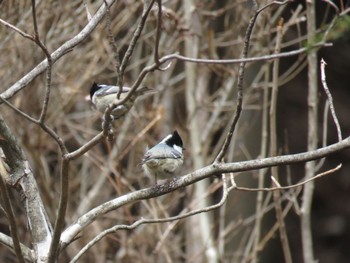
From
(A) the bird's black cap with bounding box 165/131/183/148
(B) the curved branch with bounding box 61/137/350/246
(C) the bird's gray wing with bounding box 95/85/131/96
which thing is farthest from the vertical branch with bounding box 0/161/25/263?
(A) the bird's black cap with bounding box 165/131/183/148

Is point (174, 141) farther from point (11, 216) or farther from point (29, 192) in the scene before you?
point (11, 216)

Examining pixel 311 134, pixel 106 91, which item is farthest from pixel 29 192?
pixel 311 134

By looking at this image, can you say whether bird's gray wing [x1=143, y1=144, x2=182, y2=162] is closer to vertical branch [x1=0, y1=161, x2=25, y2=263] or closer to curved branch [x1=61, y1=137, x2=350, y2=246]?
curved branch [x1=61, y1=137, x2=350, y2=246]

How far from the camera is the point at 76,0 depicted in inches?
233

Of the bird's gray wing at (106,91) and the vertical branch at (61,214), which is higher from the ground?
the bird's gray wing at (106,91)

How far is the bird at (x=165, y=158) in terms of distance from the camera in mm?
3695

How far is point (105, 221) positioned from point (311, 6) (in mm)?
3163

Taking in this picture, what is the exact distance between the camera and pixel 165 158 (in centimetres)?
369

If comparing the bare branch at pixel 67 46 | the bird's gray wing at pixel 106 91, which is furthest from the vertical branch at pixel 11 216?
the bird's gray wing at pixel 106 91

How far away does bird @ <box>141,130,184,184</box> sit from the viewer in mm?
3695

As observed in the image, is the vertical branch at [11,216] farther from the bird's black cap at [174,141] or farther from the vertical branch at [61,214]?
the bird's black cap at [174,141]

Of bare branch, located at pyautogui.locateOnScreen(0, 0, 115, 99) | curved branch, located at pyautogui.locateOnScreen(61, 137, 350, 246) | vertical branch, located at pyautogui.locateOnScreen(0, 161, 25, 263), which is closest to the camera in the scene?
curved branch, located at pyautogui.locateOnScreen(61, 137, 350, 246)

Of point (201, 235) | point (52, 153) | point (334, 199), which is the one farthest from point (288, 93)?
point (201, 235)

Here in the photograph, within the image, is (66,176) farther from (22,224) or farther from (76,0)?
(22,224)
